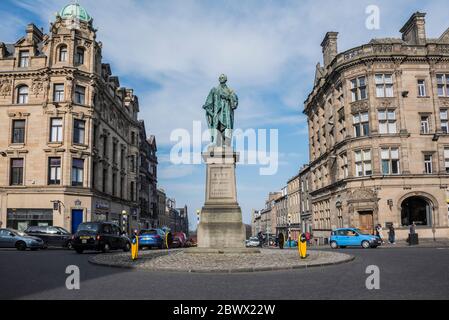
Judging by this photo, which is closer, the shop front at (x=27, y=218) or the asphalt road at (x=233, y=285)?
the asphalt road at (x=233, y=285)

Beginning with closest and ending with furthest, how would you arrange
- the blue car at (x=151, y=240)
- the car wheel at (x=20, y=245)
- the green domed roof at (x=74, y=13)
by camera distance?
the car wheel at (x=20, y=245) < the blue car at (x=151, y=240) < the green domed roof at (x=74, y=13)

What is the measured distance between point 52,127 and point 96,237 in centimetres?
1926

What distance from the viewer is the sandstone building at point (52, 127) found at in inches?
1438

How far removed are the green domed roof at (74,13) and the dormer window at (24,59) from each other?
5.99 metres

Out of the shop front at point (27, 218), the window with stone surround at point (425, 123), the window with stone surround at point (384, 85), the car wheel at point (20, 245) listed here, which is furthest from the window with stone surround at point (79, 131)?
the window with stone surround at point (425, 123)

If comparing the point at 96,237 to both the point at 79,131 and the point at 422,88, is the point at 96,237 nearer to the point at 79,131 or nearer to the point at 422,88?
the point at 79,131

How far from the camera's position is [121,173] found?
172 ft

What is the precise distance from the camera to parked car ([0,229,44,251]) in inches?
1037

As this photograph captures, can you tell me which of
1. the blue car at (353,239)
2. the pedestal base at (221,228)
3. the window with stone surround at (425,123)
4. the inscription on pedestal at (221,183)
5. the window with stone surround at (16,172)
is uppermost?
the window with stone surround at (425,123)

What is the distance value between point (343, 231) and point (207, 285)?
24108 millimetres

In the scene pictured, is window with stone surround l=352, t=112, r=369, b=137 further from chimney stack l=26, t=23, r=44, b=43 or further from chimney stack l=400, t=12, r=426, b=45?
chimney stack l=26, t=23, r=44, b=43

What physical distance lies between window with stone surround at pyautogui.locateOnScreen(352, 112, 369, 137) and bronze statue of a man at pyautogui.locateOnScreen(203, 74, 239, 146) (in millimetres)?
23220

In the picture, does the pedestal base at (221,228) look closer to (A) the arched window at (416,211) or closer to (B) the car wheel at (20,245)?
(B) the car wheel at (20,245)
